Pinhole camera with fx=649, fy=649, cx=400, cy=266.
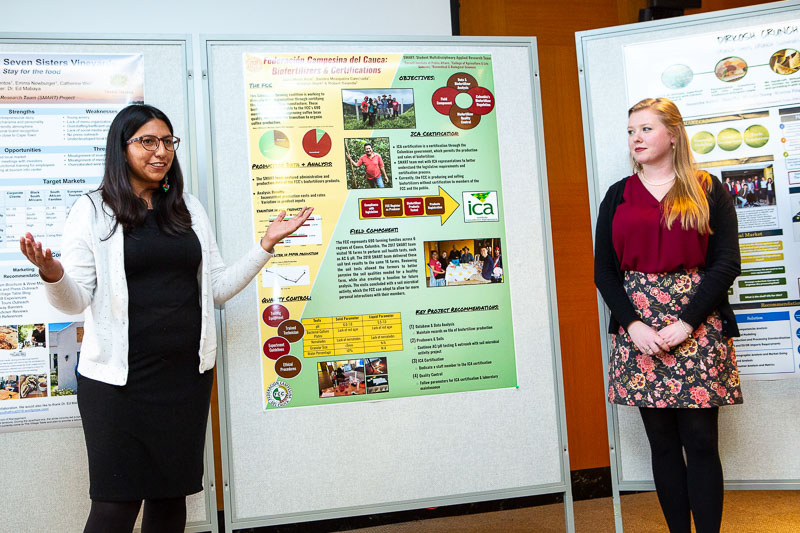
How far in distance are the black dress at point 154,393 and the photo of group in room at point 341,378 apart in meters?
0.52

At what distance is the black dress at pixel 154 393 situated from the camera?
183 cm

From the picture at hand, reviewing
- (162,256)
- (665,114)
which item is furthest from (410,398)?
(665,114)

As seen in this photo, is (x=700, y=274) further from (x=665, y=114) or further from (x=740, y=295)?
(x=665, y=114)

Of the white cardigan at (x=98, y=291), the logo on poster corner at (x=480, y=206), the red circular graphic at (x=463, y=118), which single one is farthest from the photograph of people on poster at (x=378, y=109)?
the white cardigan at (x=98, y=291)

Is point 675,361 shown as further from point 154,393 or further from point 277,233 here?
→ point 154,393

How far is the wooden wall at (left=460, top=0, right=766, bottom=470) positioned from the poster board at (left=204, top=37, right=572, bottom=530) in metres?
1.04

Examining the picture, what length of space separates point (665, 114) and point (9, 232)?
2.33m

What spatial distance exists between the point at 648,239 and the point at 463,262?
2.28ft

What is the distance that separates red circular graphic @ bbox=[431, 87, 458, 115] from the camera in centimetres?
258

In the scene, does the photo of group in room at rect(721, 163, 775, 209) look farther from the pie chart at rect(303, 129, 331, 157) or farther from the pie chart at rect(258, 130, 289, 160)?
the pie chart at rect(258, 130, 289, 160)

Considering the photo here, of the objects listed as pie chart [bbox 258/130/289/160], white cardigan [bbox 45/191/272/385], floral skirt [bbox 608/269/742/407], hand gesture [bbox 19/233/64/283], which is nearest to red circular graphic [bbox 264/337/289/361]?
white cardigan [bbox 45/191/272/385]

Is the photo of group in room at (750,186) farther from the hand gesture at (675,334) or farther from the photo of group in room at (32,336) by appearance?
the photo of group in room at (32,336)

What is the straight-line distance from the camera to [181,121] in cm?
238

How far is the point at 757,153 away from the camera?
2516 millimetres
